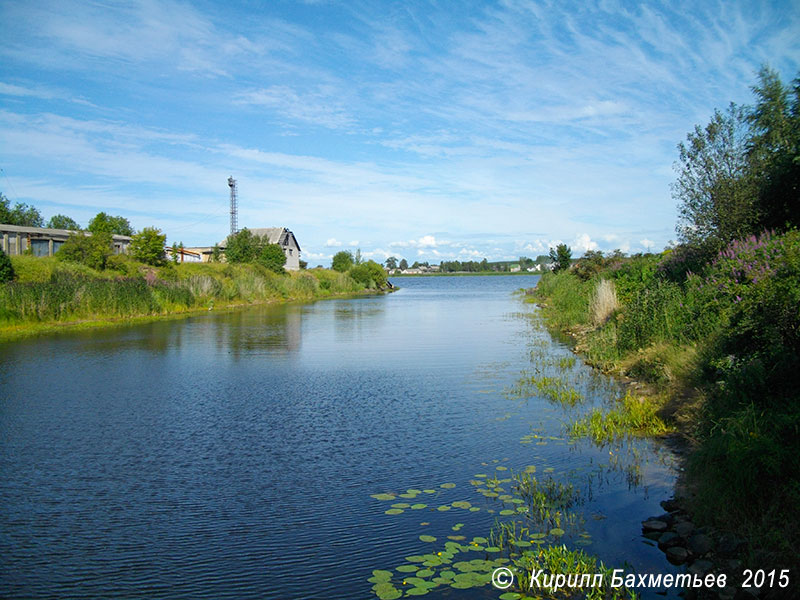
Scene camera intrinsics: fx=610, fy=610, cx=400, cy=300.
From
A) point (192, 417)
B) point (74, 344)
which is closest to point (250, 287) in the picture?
point (74, 344)

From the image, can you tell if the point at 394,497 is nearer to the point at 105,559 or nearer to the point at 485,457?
the point at 485,457

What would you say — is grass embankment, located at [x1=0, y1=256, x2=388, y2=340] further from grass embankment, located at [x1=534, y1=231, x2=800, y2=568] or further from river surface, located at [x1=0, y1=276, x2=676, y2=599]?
grass embankment, located at [x1=534, y1=231, x2=800, y2=568]

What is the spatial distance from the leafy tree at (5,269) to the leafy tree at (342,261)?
58.8 m

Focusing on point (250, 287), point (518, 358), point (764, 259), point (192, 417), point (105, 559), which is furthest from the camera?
point (250, 287)

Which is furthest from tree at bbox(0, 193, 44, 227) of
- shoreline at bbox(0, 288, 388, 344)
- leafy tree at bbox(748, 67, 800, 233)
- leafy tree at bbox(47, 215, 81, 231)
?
leafy tree at bbox(748, 67, 800, 233)

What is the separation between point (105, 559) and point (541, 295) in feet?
169

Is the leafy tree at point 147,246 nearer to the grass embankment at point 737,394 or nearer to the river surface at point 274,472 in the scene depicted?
the river surface at point 274,472

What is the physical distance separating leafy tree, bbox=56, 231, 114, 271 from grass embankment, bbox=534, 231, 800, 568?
36.0 meters

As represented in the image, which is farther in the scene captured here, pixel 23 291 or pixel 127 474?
pixel 23 291

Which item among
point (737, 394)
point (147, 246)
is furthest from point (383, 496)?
point (147, 246)

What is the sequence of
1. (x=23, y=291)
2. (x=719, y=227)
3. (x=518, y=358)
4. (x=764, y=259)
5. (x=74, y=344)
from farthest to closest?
(x=23, y=291)
(x=74, y=344)
(x=518, y=358)
(x=719, y=227)
(x=764, y=259)

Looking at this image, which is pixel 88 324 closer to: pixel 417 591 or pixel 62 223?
pixel 417 591

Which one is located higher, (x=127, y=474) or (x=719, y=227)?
(x=719, y=227)

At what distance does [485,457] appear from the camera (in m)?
9.84
